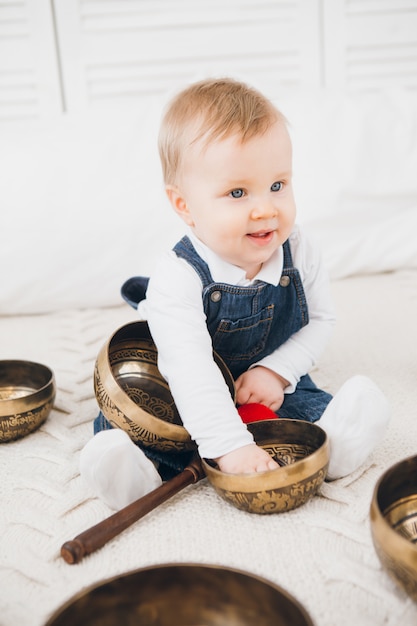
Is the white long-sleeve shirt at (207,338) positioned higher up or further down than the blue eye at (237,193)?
further down

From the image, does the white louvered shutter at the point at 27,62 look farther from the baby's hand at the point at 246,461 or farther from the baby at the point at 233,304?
the baby's hand at the point at 246,461

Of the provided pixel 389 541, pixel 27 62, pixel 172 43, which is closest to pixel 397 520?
pixel 389 541

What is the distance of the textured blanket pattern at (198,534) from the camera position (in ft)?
2.19

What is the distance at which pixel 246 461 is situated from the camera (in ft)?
2.73

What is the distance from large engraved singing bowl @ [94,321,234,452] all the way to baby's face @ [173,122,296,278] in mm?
204

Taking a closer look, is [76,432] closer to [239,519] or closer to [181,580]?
[239,519]

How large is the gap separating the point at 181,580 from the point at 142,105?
1501mm

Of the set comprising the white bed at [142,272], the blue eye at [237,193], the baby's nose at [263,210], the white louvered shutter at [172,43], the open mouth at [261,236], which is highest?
the white louvered shutter at [172,43]

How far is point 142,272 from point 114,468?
0.98 metres

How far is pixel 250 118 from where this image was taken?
0.91 meters

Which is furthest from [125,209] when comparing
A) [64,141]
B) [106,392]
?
[106,392]

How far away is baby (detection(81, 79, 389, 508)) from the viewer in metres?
0.86

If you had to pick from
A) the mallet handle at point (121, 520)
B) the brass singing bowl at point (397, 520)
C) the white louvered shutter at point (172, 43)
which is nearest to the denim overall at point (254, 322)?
the mallet handle at point (121, 520)

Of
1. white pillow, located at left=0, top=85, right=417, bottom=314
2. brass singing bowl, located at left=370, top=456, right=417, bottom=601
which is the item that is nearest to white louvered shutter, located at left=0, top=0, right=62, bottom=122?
white pillow, located at left=0, top=85, right=417, bottom=314
